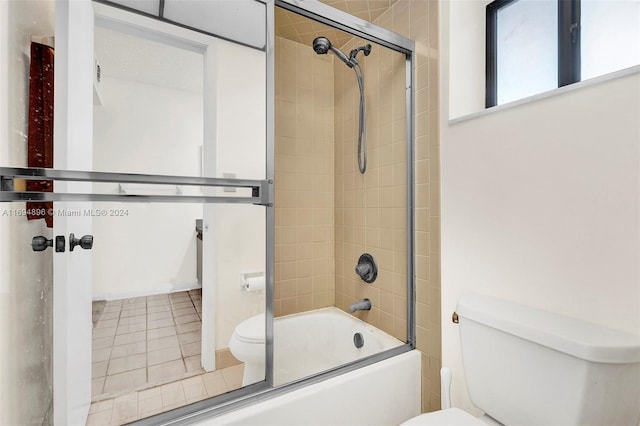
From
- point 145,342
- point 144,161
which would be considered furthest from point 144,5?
point 145,342

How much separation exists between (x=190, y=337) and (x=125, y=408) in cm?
27

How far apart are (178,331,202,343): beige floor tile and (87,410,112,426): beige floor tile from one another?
28 cm

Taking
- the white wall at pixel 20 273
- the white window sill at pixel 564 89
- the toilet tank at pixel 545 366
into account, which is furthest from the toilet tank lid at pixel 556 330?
the white wall at pixel 20 273

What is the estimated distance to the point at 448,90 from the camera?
1298 mm

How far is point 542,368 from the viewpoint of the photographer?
0.85 meters

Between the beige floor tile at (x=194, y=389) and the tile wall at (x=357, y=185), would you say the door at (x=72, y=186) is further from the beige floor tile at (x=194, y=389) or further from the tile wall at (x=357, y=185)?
the tile wall at (x=357, y=185)

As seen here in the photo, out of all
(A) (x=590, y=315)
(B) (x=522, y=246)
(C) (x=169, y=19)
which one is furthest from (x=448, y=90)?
(C) (x=169, y=19)

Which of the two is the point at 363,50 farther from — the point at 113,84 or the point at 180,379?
the point at 180,379

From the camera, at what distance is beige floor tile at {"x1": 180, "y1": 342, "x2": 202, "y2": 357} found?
1.06m

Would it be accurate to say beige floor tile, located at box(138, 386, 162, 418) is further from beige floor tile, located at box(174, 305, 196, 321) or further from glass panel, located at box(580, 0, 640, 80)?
glass panel, located at box(580, 0, 640, 80)

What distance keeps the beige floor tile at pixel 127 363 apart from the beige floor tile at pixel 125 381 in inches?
0.5

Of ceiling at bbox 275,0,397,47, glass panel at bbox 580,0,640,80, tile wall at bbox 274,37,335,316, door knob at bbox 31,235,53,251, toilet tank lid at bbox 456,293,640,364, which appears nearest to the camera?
toilet tank lid at bbox 456,293,640,364

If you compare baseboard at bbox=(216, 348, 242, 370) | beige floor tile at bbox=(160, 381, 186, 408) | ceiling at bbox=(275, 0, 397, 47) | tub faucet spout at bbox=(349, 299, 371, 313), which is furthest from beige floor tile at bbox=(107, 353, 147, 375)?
ceiling at bbox=(275, 0, 397, 47)

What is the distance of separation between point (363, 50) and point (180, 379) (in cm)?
169
